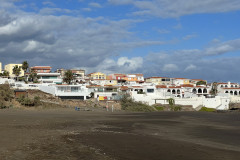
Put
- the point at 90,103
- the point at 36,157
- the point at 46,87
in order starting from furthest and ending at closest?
the point at 46,87, the point at 90,103, the point at 36,157

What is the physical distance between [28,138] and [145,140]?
24.4ft

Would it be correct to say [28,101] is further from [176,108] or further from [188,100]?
[188,100]

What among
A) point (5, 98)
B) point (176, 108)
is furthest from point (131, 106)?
point (5, 98)

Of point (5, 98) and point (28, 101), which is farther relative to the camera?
point (5, 98)

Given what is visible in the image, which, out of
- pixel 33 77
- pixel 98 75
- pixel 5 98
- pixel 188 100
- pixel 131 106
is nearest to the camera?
pixel 5 98

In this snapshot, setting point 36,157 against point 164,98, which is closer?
point 36,157

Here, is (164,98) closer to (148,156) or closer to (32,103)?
(32,103)

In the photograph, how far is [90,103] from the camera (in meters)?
60.6

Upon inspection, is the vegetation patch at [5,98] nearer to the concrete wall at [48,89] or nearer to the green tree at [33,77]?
the concrete wall at [48,89]

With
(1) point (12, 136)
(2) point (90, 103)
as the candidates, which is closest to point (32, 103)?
(2) point (90, 103)

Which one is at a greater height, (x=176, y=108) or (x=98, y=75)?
(x=98, y=75)

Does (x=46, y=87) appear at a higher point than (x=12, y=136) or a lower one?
higher

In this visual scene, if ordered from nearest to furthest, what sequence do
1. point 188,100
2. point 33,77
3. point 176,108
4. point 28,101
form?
point 28,101
point 176,108
point 188,100
point 33,77

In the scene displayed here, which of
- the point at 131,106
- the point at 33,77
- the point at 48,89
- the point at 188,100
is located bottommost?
the point at 131,106
